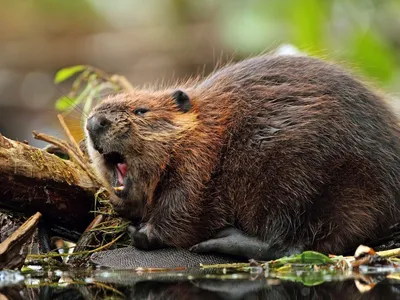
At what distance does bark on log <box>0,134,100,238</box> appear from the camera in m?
4.43

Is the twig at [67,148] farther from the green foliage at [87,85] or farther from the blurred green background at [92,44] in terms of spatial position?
the blurred green background at [92,44]

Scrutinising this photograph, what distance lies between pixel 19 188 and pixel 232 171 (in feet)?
3.39

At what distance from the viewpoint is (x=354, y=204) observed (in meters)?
4.34

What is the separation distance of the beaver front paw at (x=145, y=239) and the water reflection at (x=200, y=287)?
0.37 metres

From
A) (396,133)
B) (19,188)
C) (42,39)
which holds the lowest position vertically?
(42,39)

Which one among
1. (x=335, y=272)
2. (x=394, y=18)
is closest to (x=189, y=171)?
(x=335, y=272)

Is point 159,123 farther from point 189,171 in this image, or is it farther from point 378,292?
point 378,292

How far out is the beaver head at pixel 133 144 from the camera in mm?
4641

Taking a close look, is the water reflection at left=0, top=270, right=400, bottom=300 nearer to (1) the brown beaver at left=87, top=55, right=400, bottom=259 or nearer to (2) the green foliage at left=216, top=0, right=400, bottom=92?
(1) the brown beaver at left=87, top=55, right=400, bottom=259

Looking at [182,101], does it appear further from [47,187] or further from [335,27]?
[335,27]

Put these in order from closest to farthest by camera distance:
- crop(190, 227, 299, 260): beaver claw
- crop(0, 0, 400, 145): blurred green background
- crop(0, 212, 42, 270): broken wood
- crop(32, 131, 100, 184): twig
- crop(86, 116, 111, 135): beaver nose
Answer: crop(0, 212, 42, 270): broken wood
crop(190, 227, 299, 260): beaver claw
crop(86, 116, 111, 135): beaver nose
crop(32, 131, 100, 184): twig
crop(0, 0, 400, 145): blurred green background

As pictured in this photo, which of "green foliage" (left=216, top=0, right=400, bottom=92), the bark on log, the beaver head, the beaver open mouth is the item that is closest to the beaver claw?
the beaver head

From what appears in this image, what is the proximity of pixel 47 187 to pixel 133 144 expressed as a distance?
1.56 ft

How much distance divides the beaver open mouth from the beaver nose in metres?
0.15
